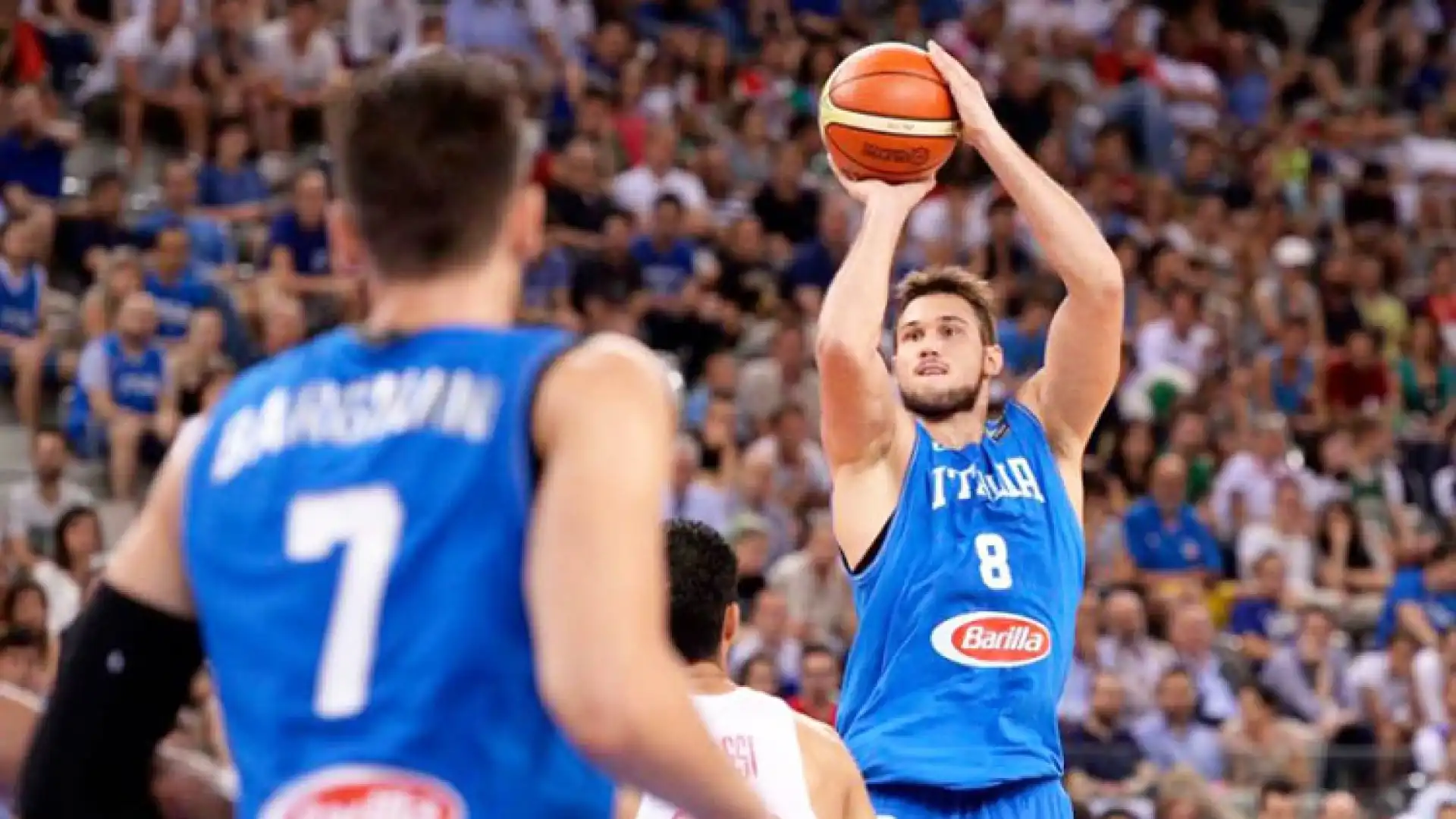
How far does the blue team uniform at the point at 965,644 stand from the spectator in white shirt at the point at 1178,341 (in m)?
11.2

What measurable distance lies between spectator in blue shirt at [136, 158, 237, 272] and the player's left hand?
8.88 meters

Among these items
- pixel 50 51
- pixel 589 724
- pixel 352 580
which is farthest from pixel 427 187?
pixel 50 51

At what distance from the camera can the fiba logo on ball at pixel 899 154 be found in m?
6.50

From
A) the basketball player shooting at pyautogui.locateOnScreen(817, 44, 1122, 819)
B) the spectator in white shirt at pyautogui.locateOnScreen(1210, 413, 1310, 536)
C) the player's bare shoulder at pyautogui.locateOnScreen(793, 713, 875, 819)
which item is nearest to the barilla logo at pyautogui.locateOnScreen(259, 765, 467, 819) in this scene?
the player's bare shoulder at pyautogui.locateOnScreen(793, 713, 875, 819)

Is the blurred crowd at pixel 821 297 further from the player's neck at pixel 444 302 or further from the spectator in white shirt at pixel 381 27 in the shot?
the player's neck at pixel 444 302

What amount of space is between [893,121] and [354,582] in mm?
4073

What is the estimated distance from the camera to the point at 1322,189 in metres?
20.9

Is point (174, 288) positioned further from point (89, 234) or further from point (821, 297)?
point (821, 297)

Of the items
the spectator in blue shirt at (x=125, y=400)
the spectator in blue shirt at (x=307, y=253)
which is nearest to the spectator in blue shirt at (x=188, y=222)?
the spectator in blue shirt at (x=307, y=253)

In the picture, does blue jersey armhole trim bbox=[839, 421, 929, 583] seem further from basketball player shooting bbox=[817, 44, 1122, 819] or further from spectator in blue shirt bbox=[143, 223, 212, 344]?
spectator in blue shirt bbox=[143, 223, 212, 344]

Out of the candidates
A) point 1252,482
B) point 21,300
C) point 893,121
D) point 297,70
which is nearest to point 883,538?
point 893,121

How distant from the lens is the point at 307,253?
1504 centimetres

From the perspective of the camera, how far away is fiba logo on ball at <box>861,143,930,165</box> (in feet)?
21.3

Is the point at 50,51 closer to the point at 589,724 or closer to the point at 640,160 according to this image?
the point at 640,160
